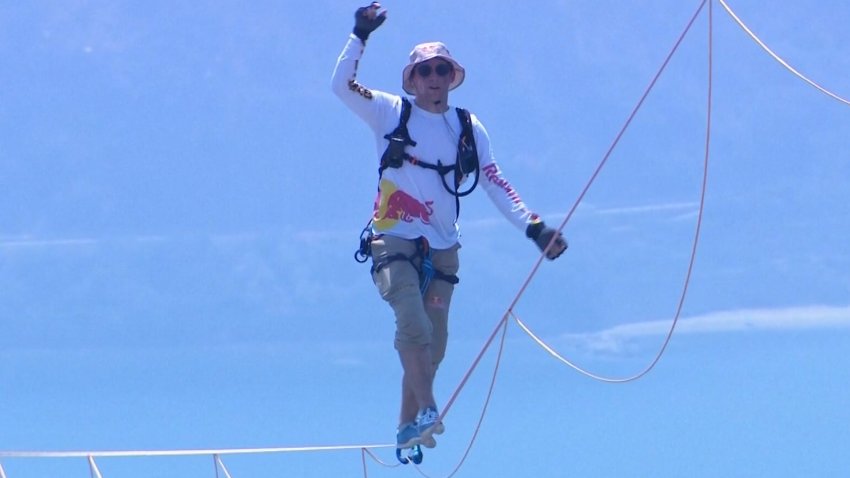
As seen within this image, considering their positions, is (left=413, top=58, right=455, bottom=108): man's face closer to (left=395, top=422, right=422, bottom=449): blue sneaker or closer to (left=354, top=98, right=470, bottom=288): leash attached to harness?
(left=354, top=98, right=470, bottom=288): leash attached to harness

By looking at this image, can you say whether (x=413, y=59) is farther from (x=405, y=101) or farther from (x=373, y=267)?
(x=373, y=267)

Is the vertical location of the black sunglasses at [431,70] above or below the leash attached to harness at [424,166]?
above

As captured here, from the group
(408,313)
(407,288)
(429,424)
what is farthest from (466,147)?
(429,424)

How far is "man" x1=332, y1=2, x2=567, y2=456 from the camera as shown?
8086mm

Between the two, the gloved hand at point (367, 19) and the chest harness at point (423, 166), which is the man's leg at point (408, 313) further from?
the gloved hand at point (367, 19)

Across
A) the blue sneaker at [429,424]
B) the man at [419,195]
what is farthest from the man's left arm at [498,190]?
the blue sneaker at [429,424]

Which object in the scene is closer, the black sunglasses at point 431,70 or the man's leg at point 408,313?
the man's leg at point 408,313

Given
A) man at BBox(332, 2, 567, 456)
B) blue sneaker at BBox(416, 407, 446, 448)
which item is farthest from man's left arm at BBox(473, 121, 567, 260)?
blue sneaker at BBox(416, 407, 446, 448)

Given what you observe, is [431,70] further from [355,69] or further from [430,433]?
[430,433]

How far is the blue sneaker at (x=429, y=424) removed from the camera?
8086 mm

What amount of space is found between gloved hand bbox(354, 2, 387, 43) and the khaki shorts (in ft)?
3.78

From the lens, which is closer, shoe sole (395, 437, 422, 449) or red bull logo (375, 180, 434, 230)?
red bull logo (375, 180, 434, 230)

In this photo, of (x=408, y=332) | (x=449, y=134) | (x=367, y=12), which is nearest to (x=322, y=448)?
(x=408, y=332)

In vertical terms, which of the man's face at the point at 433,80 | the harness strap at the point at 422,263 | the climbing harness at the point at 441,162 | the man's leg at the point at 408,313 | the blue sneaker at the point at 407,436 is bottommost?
the blue sneaker at the point at 407,436
